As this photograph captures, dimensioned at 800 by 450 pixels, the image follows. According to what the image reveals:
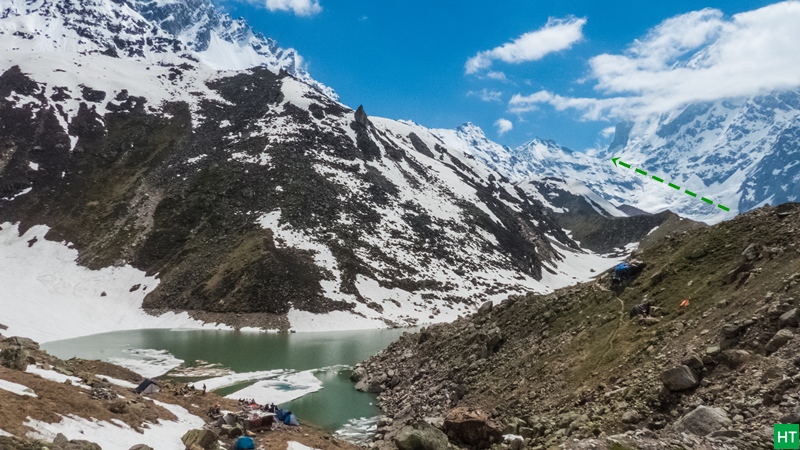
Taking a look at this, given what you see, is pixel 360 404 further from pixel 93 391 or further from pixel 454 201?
pixel 454 201

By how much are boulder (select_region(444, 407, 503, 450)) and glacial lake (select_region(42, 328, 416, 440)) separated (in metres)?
10.0

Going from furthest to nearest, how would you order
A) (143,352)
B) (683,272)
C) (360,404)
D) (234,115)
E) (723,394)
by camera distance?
(234,115)
(143,352)
(360,404)
(683,272)
(723,394)

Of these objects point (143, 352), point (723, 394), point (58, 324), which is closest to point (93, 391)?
point (723, 394)

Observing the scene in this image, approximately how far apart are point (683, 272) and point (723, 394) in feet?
39.9

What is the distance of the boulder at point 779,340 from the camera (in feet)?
55.1

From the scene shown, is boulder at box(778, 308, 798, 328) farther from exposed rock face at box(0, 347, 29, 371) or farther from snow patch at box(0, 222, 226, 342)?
snow patch at box(0, 222, 226, 342)

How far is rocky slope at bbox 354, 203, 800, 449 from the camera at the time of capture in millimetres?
16125

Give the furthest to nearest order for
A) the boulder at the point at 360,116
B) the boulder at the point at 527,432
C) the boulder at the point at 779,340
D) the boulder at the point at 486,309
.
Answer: the boulder at the point at 360,116, the boulder at the point at 486,309, the boulder at the point at 527,432, the boulder at the point at 779,340

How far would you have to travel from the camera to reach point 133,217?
115250 mm

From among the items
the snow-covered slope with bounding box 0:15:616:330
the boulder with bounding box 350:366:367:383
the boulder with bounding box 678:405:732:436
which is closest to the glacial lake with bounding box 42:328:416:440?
the boulder with bounding box 350:366:367:383

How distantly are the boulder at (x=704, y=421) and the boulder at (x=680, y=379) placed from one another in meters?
2.15

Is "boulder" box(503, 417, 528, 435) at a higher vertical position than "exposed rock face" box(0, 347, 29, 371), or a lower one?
lower

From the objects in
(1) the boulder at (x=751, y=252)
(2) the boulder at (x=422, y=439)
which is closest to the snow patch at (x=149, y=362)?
(2) the boulder at (x=422, y=439)
